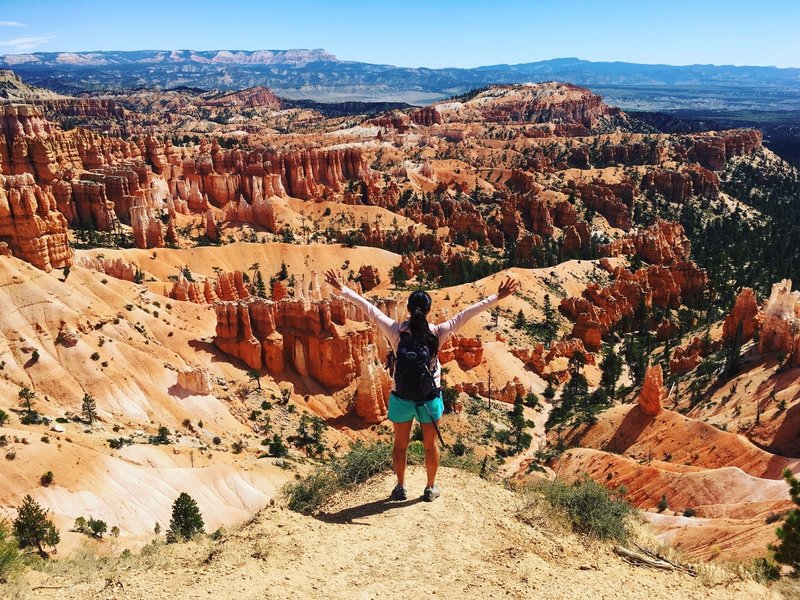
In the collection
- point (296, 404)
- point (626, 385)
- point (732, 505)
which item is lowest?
point (626, 385)

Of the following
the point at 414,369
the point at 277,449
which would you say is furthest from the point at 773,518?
the point at 277,449

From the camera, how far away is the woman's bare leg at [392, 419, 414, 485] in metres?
10.7

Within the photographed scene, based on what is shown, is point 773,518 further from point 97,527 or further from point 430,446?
point 97,527

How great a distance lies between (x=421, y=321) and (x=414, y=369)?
0.78m

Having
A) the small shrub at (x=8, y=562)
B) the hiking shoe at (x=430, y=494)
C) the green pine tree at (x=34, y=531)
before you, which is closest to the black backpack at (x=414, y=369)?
the hiking shoe at (x=430, y=494)

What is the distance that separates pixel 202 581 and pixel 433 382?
15.1ft

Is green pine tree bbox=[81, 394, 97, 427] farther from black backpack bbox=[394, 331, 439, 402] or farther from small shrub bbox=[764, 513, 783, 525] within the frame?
small shrub bbox=[764, 513, 783, 525]

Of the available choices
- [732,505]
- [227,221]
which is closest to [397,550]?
[732,505]

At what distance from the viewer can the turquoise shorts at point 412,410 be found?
10.4m

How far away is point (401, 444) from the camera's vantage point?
10875 millimetres

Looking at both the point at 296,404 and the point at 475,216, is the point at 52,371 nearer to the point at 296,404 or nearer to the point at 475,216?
the point at 296,404

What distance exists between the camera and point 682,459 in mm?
31797

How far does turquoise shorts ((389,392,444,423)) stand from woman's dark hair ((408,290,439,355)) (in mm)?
962

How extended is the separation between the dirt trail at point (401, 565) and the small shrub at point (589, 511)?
0.65 meters
